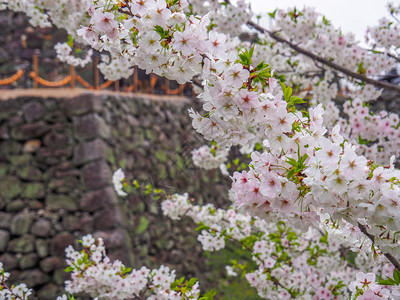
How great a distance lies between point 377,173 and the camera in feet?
4.28

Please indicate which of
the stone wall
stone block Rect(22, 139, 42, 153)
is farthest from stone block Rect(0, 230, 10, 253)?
stone block Rect(22, 139, 42, 153)

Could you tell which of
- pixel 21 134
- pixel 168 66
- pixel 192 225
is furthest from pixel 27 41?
pixel 168 66

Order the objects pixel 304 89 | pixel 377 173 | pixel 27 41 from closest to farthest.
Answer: pixel 377 173, pixel 304 89, pixel 27 41

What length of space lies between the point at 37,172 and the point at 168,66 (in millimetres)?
6884

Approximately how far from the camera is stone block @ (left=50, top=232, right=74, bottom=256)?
739 centimetres

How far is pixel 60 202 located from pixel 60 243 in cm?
72

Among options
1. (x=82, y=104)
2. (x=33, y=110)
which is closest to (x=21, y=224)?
(x=33, y=110)

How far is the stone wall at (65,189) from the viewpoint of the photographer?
23.9 feet

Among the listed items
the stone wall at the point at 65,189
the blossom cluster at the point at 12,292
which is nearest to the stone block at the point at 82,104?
the stone wall at the point at 65,189

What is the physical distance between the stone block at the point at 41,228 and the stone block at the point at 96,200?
64 cm

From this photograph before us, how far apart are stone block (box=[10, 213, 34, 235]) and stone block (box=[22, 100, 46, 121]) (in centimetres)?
185

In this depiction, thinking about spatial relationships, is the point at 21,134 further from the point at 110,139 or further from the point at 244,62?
the point at 244,62

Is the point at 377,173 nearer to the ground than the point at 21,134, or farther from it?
farther from it

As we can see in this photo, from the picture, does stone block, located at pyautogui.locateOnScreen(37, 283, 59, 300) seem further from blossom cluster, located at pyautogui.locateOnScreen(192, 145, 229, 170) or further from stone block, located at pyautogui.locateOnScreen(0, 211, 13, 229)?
blossom cluster, located at pyautogui.locateOnScreen(192, 145, 229, 170)
